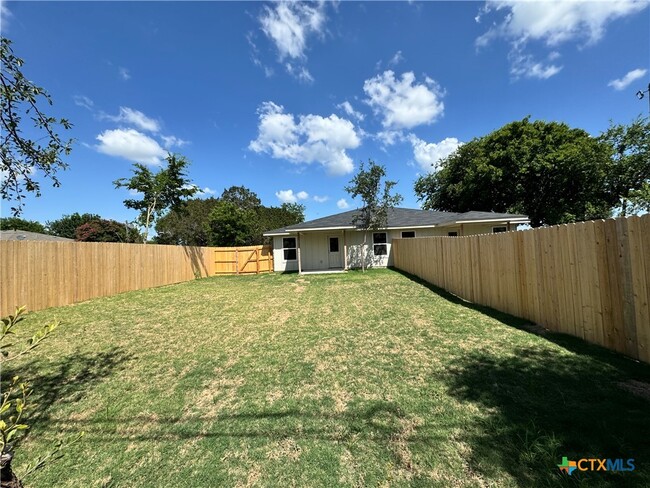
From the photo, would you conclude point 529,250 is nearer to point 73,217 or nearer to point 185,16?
point 185,16

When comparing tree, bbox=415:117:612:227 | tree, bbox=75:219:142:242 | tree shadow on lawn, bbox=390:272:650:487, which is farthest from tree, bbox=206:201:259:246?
tree shadow on lawn, bbox=390:272:650:487

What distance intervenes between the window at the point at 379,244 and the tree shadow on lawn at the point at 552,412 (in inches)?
535

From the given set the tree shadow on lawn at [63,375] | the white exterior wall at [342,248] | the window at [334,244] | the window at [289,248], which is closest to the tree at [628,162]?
the white exterior wall at [342,248]

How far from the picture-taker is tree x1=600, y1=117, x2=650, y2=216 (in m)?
19.2

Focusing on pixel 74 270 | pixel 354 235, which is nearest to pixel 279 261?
pixel 354 235

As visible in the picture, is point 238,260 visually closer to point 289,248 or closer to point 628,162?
point 289,248

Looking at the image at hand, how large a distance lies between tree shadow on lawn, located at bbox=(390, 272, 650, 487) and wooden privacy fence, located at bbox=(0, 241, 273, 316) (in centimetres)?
966

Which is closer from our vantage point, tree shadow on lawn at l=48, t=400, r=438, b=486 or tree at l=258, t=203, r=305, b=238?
tree shadow on lawn at l=48, t=400, r=438, b=486

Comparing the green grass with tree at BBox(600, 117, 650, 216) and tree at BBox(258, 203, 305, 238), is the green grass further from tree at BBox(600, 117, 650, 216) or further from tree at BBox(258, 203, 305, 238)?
tree at BBox(258, 203, 305, 238)

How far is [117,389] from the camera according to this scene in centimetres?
371

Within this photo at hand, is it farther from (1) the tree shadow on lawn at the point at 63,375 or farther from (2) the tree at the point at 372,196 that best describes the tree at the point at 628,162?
(1) the tree shadow on lawn at the point at 63,375

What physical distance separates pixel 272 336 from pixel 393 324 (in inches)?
94.9

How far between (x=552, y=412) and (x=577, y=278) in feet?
7.65

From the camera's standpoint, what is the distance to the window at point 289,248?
18.9 meters
